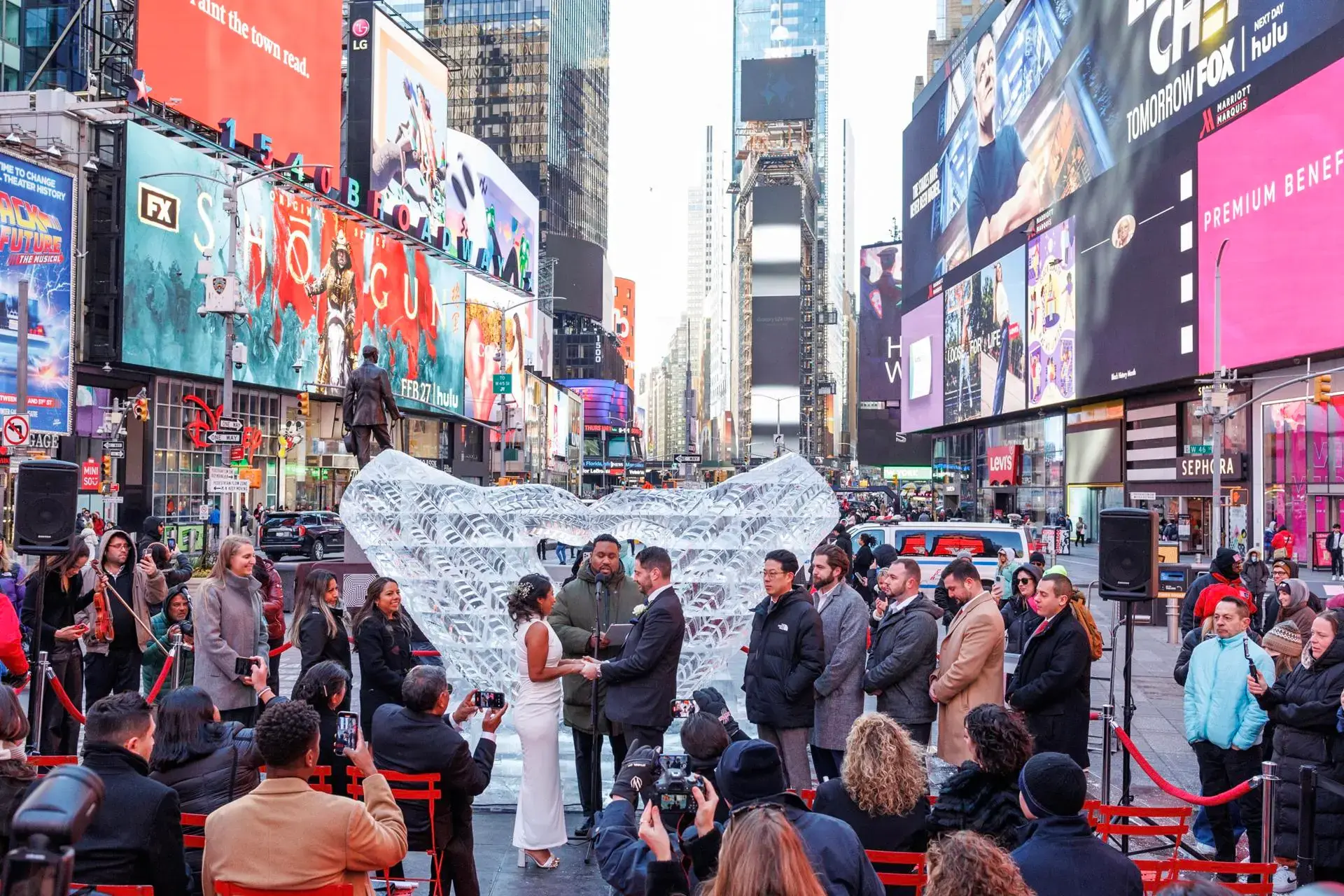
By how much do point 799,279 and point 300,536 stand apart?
415ft

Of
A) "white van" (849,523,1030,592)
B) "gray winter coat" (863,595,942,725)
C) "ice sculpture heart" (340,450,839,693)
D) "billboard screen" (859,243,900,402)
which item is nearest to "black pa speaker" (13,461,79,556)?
"ice sculpture heart" (340,450,839,693)

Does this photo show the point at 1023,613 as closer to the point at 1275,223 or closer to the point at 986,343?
the point at 1275,223

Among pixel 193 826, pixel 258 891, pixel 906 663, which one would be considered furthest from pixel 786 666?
pixel 258 891

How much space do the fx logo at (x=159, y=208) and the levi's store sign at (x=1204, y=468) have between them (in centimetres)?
3511

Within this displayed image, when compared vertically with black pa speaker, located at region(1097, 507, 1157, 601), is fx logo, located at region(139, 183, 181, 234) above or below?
above

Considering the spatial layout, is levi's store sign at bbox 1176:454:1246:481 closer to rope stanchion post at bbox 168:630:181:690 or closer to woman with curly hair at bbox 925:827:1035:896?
rope stanchion post at bbox 168:630:181:690

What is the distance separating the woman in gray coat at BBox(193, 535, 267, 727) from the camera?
24.6 feet

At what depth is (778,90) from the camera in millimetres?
161125

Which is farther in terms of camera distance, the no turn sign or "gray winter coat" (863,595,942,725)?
the no turn sign

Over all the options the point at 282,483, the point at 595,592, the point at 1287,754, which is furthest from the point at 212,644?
the point at 282,483

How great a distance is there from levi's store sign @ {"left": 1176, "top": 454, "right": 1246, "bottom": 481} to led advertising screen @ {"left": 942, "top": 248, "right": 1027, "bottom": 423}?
45.1 ft

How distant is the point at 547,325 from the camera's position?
311 feet

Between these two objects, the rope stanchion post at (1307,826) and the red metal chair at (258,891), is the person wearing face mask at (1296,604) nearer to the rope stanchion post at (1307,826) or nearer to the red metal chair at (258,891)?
the rope stanchion post at (1307,826)

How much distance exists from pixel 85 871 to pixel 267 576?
18.5 feet
